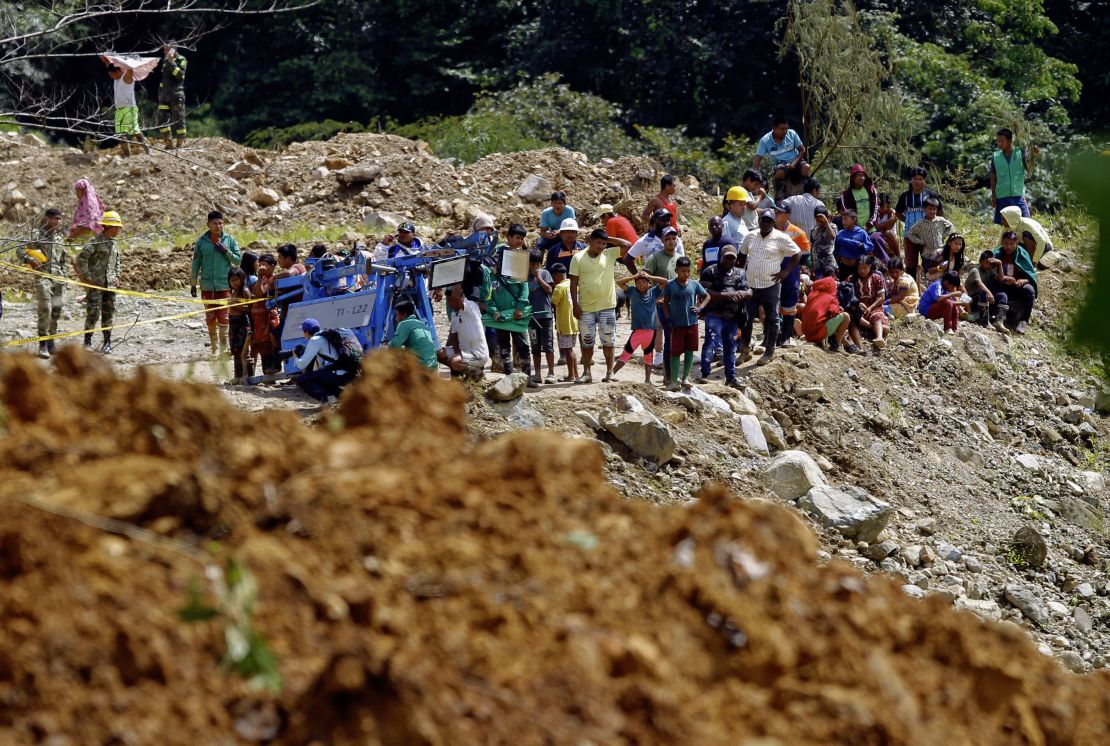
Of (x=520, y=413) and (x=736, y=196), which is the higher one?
(x=736, y=196)

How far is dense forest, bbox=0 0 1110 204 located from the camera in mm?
26625

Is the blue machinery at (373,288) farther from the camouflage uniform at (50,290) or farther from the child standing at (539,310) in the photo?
the camouflage uniform at (50,290)

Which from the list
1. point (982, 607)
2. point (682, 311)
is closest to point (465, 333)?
point (682, 311)

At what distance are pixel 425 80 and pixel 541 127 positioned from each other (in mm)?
6021

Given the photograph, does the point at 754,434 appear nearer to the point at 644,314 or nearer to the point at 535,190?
the point at 644,314

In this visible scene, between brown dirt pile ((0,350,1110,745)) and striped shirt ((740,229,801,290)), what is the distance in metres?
8.71

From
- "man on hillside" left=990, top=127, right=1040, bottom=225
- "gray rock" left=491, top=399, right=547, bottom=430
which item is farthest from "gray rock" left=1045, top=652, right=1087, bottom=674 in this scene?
"man on hillside" left=990, top=127, right=1040, bottom=225

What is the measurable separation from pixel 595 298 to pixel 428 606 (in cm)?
884

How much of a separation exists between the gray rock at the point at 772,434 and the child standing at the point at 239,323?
447cm

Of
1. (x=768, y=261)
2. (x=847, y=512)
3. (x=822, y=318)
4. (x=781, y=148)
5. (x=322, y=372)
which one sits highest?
(x=781, y=148)

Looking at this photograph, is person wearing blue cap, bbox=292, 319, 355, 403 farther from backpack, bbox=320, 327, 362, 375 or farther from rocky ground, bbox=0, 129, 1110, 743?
rocky ground, bbox=0, 129, 1110, 743

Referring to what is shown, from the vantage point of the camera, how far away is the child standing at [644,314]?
13.2 metres

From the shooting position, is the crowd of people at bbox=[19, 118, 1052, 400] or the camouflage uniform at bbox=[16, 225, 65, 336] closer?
the crowd of people at bbox=[19, 118, 1052, 400]

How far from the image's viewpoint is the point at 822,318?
15.3m
